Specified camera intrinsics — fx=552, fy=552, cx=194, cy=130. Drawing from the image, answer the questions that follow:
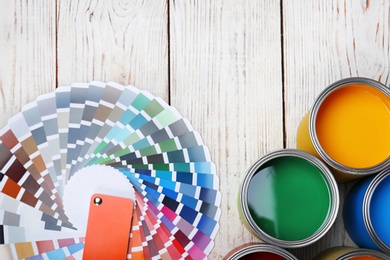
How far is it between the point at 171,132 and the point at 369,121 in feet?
1.32

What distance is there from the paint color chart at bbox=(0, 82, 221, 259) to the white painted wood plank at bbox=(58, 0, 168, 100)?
1.4 inches

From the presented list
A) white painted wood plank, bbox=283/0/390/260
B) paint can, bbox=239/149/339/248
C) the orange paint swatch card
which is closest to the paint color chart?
the orange paint swatch card

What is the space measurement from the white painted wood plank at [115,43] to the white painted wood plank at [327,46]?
0.28 meters

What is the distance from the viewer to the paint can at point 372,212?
1.02m

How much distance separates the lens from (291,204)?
1.06 m

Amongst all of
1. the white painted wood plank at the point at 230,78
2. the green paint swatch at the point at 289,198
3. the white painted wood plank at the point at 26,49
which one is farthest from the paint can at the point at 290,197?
the white painted wood plank at the point at 26,49

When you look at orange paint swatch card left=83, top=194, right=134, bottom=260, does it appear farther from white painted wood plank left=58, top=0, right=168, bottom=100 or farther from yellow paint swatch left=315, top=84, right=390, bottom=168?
yellow paint swatch left=315, top=84, right=390, bottom=168

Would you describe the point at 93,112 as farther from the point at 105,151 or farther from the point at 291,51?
the point at 291,51

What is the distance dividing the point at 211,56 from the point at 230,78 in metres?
0.06

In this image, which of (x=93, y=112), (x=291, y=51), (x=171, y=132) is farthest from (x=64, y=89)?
(x=291, y=51)

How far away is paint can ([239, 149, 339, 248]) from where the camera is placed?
105cm

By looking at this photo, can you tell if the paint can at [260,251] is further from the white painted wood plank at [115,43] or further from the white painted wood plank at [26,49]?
the white painted wood plank at [26,49]

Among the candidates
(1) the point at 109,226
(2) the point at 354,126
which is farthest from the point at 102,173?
(2) the point at 354,126

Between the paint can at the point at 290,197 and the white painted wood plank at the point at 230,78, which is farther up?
the white painted wood plank at the point at 230,78
